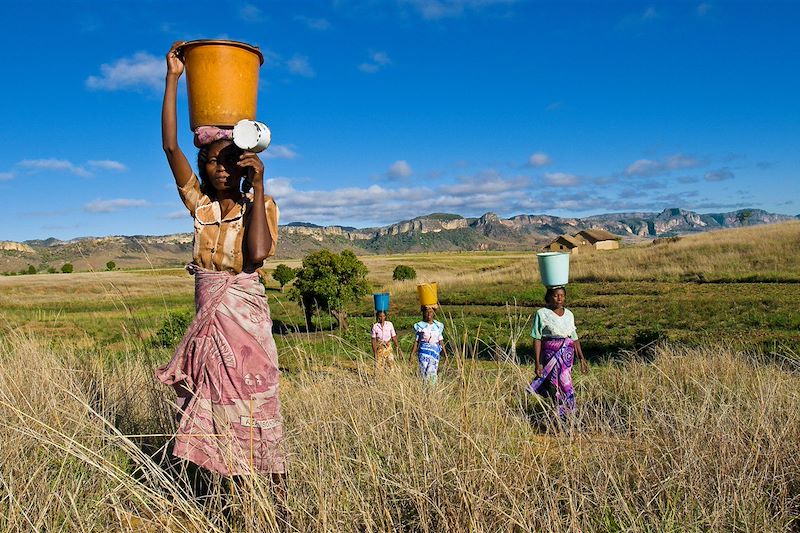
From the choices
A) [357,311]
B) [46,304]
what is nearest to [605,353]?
[357,311]

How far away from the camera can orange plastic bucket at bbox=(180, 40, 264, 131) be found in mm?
2414

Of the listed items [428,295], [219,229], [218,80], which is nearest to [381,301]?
[428,295]

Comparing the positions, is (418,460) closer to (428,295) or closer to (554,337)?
(554,337)

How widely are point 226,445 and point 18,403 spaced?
1.81 metres

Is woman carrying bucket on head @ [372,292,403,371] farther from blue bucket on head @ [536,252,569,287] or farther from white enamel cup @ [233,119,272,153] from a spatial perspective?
white enamel cup @ [233,119,272,153]

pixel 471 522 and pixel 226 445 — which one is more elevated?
pixel 226 445

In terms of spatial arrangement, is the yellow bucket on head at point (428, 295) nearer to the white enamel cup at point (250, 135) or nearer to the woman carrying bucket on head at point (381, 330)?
the woman carrying bucket on head at point (381, 330)

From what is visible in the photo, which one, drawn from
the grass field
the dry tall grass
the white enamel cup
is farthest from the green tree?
the white enamel cup

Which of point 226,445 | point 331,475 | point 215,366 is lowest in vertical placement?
point 331,475

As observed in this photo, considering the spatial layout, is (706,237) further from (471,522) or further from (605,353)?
(471,522)

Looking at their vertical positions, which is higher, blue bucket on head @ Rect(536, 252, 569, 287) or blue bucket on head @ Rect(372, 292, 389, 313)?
blue bucket on head @ Rect(536, 252, 569, 287)

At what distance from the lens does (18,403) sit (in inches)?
131

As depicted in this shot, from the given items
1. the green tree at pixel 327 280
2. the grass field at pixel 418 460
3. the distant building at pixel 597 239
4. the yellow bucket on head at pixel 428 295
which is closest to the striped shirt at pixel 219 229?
the grass field at pixel 418 460

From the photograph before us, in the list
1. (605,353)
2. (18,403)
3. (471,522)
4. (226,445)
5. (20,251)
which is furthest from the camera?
(20,251)
